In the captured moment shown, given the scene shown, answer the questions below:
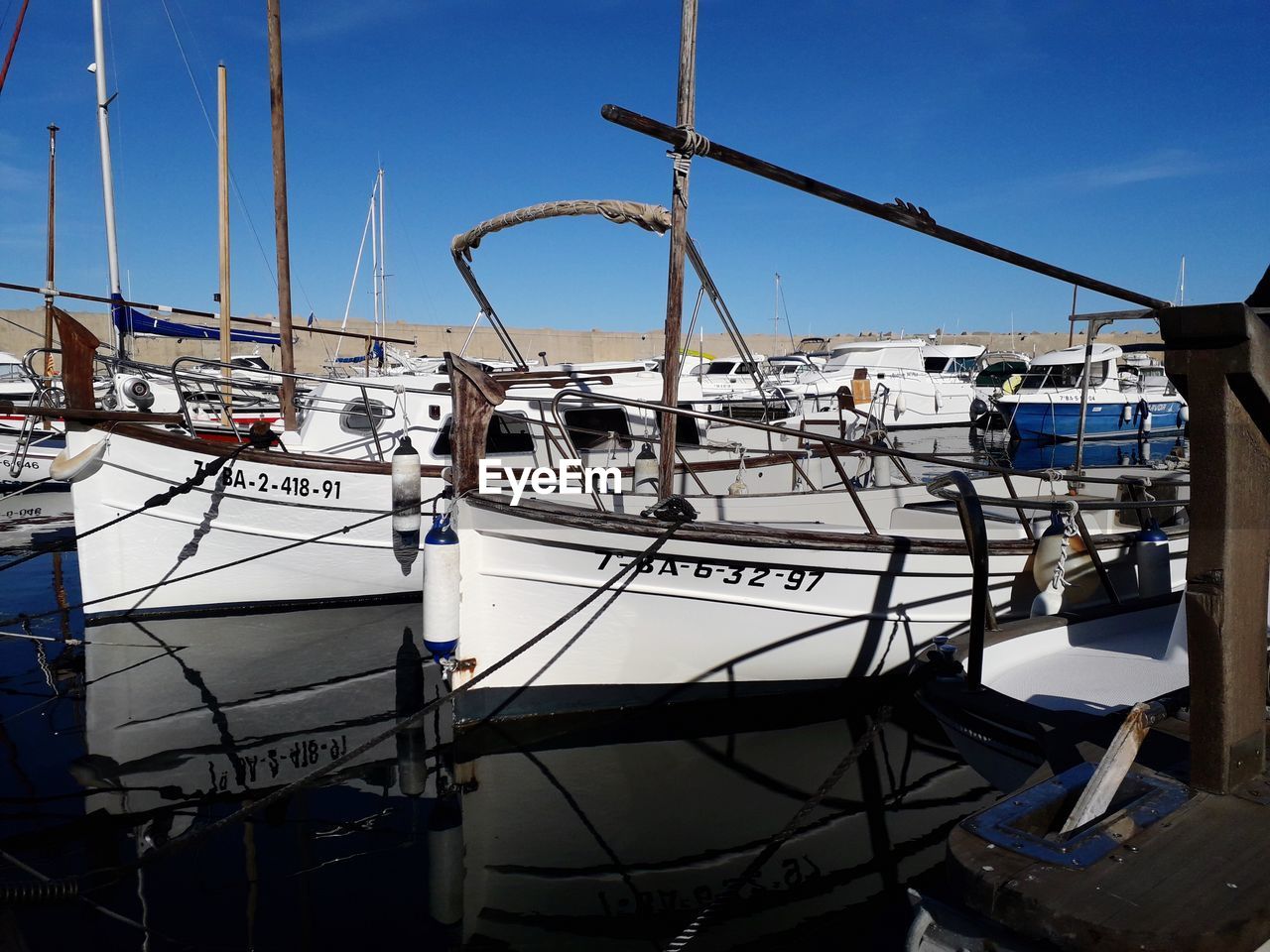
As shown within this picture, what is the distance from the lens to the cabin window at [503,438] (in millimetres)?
10773

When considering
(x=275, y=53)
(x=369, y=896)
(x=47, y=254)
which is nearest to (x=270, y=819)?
(x=369, y=896)

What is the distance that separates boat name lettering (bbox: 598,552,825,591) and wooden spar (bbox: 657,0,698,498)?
1473 millimetres

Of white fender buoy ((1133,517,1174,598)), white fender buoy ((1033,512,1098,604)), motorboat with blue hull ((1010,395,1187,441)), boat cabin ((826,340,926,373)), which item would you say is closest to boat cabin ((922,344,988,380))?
boat cabin ((826,340,926,373))

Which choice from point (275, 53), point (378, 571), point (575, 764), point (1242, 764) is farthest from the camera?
point (275, 53)

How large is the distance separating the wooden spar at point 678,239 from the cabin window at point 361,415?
15.9ft

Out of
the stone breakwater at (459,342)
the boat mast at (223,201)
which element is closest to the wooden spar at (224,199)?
the boat mast at (223,201)

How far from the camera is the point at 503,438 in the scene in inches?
429

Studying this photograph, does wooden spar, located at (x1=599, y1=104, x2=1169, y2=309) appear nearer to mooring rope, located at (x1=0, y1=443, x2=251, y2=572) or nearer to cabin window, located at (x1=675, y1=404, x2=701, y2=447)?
mooring rope, located at (x1=0, y1=443, x2=251, y2=572)

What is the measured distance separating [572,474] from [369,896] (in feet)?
10.8

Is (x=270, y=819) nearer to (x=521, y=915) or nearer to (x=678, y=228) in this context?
(x=521, y=915)

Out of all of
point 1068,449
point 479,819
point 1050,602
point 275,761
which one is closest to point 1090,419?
point 1068,449

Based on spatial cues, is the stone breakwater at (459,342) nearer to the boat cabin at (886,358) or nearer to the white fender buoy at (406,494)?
the boat cabin at (886,358)

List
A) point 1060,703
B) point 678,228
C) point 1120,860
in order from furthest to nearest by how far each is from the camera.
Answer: point 678,228, point 1060,703, point 1120,860

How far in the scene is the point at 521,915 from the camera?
14.5 ft
